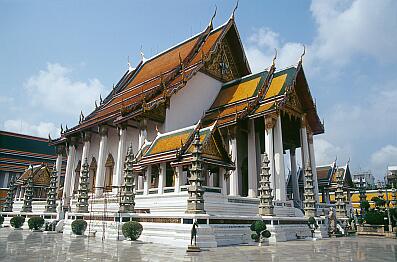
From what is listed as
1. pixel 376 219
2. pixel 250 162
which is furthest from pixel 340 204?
pixel 250 162

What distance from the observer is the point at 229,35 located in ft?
84.1

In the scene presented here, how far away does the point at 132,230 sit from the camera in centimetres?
1188

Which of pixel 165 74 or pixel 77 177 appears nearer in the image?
pixel 165 74

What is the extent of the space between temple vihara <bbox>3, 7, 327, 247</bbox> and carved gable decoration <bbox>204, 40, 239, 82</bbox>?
8 centimetres

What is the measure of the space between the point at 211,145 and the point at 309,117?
12.0 m

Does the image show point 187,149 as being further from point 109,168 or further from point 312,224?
point 109,168

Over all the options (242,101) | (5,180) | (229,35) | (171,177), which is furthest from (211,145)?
(5,180)

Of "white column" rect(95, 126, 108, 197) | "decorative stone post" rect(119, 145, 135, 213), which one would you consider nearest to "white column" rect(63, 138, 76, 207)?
"white column" rect(95, 126, 108, 197)

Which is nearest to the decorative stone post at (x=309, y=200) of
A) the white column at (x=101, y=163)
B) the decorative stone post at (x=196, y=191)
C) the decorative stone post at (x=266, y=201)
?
the decorative stone post at (x=266, y=201)

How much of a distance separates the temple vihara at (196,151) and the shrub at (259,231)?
0.39 meters

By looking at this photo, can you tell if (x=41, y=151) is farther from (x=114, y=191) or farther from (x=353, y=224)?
(x=353, y=224)

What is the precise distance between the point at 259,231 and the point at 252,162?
8.37 metres

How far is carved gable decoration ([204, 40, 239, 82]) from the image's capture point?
79.0 ft

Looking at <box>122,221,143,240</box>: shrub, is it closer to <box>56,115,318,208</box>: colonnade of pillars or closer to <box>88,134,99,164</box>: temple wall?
<box>56,115,318,208</box>: colonnade of pillars
